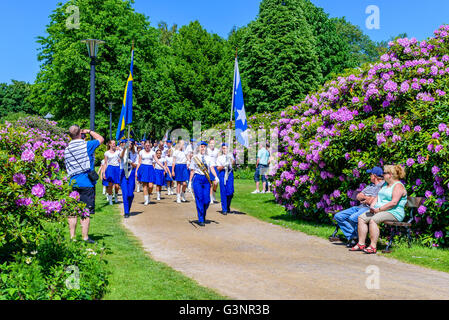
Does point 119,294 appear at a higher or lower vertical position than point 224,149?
lower

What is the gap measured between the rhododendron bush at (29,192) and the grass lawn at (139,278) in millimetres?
1051

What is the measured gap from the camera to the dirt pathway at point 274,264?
601 cm

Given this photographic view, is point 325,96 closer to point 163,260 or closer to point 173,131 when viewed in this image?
point 163,260

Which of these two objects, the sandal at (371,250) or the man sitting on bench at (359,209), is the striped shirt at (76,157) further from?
the sandal at (371,250)

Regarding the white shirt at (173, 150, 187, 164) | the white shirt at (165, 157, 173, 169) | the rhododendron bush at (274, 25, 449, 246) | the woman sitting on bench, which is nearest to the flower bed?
the woman sitting on bench

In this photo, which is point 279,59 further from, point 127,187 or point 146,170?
point 127,187

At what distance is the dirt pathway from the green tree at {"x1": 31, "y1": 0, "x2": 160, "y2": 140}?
2592 centimetres

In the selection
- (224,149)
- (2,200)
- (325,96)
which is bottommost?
(2,200)

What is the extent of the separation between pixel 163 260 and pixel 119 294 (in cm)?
216

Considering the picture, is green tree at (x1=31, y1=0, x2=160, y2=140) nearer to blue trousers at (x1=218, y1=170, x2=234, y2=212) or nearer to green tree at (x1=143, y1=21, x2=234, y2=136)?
green tree at (x1=143, y1=21, x2=234, y2=136)

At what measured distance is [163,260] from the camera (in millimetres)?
7895

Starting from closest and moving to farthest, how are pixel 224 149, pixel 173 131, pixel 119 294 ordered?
pixel 119 294 → pixel 224 149 → pixel 173 131
